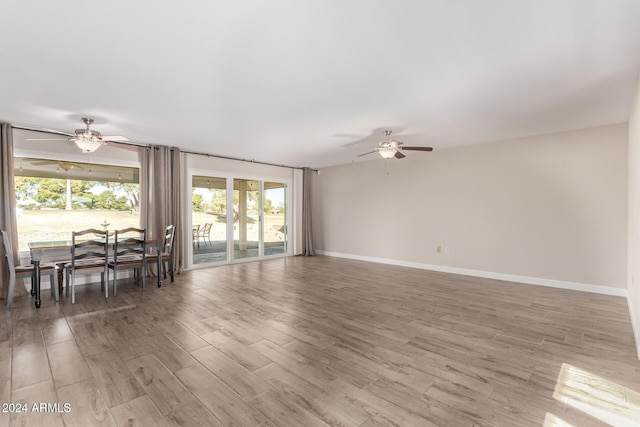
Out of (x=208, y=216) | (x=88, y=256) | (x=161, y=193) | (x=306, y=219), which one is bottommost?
(x=88, y=256)

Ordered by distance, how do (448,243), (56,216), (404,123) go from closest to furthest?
1. (404,123)
2. (56,216)
3. (448,243)

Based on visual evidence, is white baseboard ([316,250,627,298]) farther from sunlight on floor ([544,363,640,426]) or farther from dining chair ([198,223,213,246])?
dining chair ([198,223,213,246])

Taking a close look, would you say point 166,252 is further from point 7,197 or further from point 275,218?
point 275,218

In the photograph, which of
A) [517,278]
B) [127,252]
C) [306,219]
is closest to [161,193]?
[127,252]

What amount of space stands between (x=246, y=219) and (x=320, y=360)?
5.27 meters

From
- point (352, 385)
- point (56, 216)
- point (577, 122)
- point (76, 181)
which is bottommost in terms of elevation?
point (352, 385)

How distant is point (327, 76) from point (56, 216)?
5084mm

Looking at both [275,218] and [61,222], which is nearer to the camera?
[61,222]

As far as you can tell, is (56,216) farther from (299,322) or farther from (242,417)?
(242,417)

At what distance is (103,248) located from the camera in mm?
4234

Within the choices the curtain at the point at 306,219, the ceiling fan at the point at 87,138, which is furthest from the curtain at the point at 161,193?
the curtain at the point at 306,219

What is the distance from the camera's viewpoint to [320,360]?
2367mm

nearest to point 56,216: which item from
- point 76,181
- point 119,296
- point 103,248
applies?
point 76,181

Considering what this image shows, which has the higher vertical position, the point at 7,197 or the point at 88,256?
the point at 7,197
